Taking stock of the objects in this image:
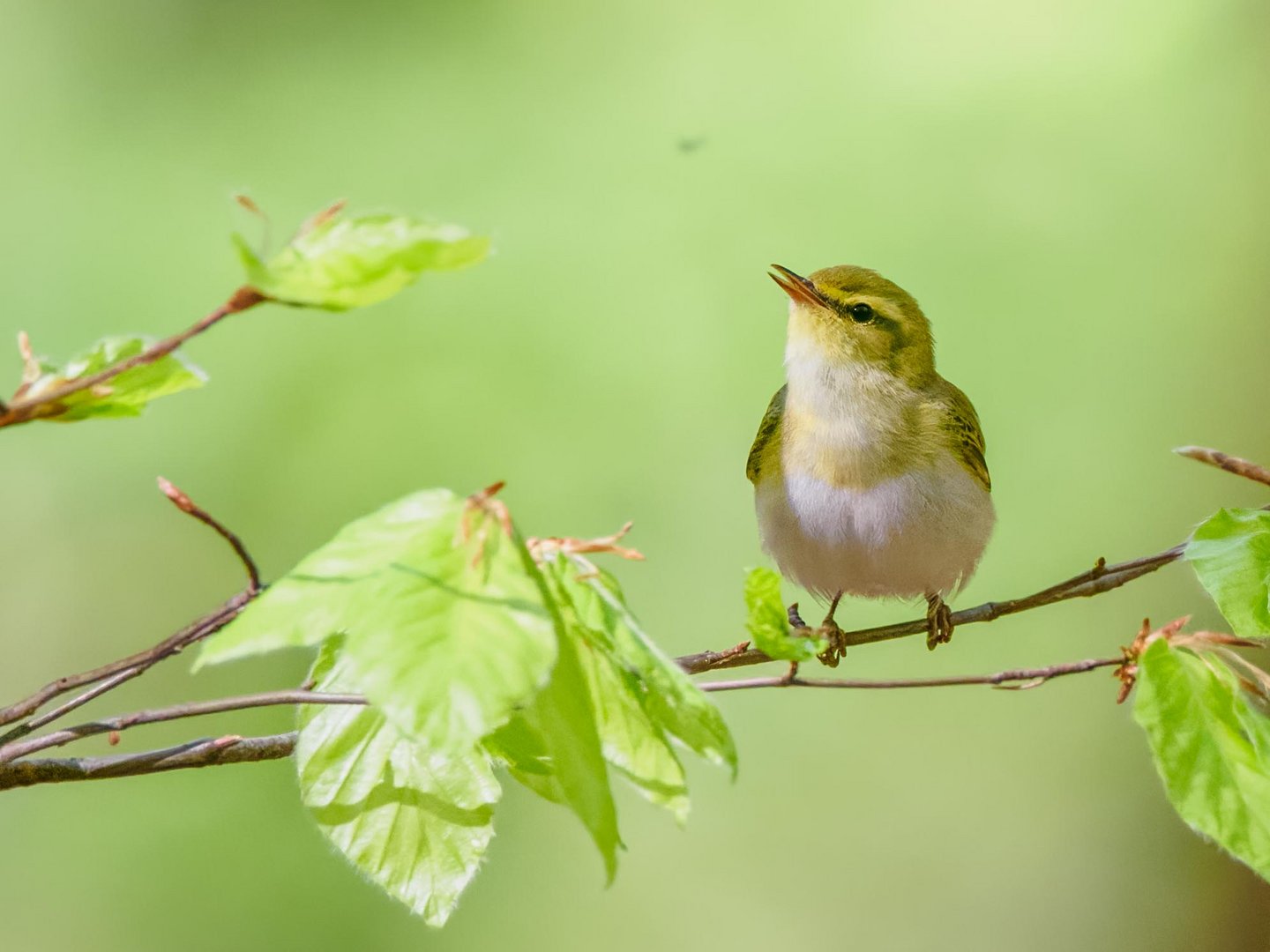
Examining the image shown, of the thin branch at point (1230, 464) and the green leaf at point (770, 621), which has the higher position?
the thin branch at point (1230, 464)

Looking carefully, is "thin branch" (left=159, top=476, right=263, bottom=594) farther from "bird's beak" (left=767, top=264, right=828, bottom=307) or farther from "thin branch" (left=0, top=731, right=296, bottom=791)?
"bird's beak" (left=767, top=264, right=828, bottom=307)

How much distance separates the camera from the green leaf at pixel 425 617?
0.54 m

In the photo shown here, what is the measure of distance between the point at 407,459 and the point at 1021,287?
1.96 meters

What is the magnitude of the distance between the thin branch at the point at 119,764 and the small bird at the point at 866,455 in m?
1.15

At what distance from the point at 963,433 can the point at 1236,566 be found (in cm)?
118

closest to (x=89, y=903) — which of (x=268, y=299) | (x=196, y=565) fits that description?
(x=196, y=565)

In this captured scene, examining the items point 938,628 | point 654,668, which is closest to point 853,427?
point 938,628

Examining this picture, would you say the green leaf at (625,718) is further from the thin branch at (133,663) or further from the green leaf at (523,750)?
the thin branch at (133,663)

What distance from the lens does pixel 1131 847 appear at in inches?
165

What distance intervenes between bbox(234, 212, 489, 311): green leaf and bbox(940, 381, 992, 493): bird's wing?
4.98 feet

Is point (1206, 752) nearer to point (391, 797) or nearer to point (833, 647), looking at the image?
point (391, 797)

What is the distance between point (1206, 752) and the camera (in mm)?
767

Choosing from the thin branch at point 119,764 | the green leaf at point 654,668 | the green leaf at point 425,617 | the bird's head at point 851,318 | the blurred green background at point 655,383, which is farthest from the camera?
the blurred green background at point 655,383

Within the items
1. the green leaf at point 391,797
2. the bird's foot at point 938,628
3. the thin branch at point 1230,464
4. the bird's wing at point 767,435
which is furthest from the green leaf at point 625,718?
the bird's wing at point 767,435
